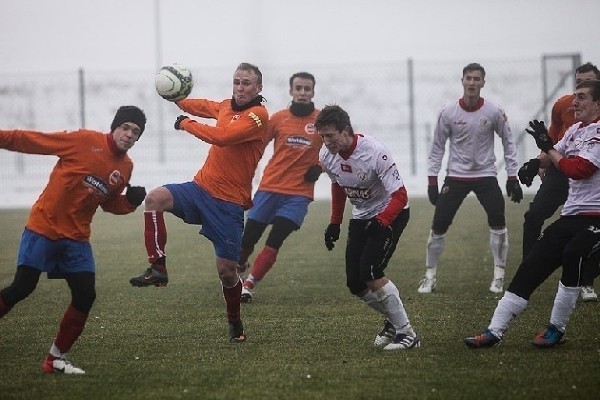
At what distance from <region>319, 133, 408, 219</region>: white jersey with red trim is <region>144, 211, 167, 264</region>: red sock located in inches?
52.8

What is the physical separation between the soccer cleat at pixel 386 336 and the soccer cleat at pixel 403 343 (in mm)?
129

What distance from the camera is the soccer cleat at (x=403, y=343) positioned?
26.4 ft

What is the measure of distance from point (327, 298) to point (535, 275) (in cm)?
332

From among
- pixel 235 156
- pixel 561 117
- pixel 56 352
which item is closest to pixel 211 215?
pixel 235 156

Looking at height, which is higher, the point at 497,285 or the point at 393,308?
the point at 393,308

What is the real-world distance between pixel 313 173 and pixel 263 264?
1.07 meters

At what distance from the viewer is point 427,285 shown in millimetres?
11375

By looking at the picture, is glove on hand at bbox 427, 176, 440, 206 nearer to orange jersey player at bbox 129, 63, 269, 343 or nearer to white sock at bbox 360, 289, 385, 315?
orange jersey player at bbox 129, 63, 269, 343

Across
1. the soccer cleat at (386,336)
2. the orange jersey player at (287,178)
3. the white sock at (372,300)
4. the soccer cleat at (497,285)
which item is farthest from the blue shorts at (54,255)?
the soccer cleat at (497,285)

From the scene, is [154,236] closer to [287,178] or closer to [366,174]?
[366,174]

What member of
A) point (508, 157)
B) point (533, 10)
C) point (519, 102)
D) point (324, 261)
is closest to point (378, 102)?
Result: point (519, 102)

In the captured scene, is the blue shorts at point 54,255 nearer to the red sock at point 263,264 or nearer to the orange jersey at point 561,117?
the red sock at point 263,264

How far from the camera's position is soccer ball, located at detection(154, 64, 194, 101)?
875 cm

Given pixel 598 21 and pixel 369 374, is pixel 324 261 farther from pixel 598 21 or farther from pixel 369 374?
pixel 598 21
